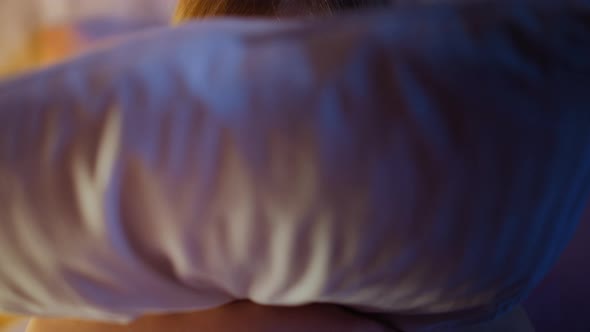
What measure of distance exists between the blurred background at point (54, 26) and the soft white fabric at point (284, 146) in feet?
0.92

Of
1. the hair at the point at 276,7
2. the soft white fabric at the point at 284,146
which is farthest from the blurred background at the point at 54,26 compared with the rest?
the soft white fabric at the point at 284,146

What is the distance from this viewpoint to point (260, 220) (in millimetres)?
234

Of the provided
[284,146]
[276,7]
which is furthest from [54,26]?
[284,146]

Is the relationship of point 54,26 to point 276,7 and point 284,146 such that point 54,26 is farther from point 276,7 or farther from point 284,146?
point 284,146

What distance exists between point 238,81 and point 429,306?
179 millimetres

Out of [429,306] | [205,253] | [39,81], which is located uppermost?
[39,81]

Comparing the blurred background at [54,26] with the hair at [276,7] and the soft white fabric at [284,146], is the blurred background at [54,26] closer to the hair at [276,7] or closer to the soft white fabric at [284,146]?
the hair at [276,7]

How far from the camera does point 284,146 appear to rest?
0.22 metres

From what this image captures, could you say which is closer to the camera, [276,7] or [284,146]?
[284,146]

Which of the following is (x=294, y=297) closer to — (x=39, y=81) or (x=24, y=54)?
(x=39, y=81)

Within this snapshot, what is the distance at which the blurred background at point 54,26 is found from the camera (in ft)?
1.59

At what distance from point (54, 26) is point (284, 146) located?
39 cm

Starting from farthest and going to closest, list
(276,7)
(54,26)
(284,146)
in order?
1. (54,26)
2. (276,7)
3. (284,146)

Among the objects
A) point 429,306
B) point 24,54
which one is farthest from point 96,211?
point 24,54
